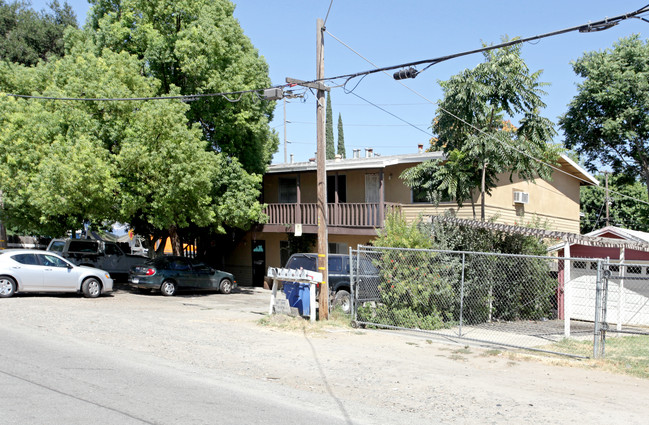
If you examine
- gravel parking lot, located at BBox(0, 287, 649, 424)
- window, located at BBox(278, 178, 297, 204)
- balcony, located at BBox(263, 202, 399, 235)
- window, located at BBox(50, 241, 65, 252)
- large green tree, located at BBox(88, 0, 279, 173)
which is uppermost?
large green tree, located at BBox(88, 0, 279, 173)

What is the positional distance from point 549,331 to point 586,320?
331 centimetres

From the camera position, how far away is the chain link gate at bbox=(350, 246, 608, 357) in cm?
1344

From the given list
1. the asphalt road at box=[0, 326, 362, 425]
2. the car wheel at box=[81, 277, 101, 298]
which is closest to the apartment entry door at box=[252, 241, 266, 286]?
the car wheel at box=[81, 277, 101, 298]

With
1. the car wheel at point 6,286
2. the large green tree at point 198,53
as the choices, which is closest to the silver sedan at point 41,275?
the car wheel at point 6,286

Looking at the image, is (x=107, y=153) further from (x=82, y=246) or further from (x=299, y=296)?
(x=299, y=296)

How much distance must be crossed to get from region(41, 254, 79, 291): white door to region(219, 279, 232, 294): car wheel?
651 cm

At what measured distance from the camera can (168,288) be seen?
22.1 meters

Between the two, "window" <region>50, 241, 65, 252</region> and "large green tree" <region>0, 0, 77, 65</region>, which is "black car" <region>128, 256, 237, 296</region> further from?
"large green tree" <region>0, 0, 77, 65</region>

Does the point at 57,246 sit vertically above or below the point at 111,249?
above

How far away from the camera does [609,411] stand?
7.27 metres

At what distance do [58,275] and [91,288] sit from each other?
1.21 m

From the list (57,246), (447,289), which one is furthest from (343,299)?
(57,246)

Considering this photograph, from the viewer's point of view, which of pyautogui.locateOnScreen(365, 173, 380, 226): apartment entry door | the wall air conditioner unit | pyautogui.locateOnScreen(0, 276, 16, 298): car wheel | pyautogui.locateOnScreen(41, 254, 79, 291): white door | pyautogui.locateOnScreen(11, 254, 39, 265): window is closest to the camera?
pyautogui.locateOnScreen(0, 276, 16, 298): car wheel

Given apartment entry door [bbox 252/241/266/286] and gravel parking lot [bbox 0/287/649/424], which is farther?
apartment entry door [bbox 252/241/266/286]
